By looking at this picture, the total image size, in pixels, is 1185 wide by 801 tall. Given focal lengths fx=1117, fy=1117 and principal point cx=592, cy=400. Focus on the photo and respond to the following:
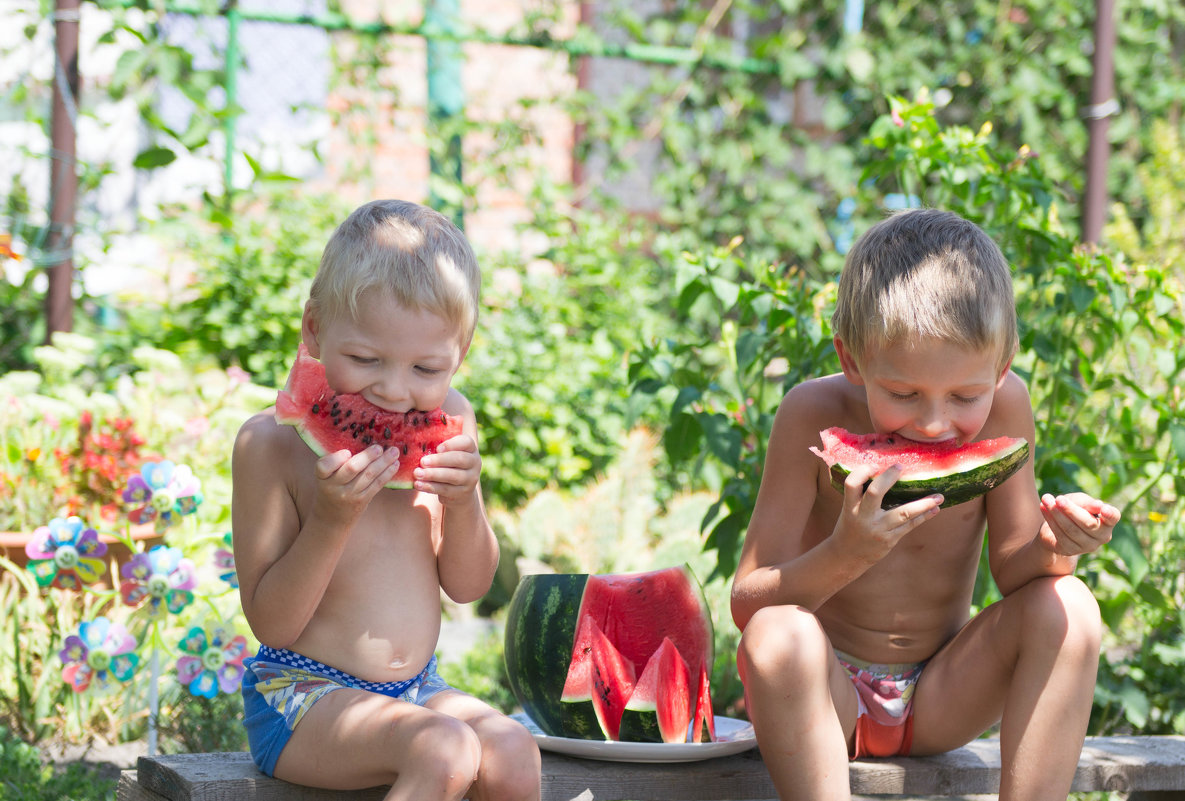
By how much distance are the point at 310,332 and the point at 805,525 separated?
1.22 metres

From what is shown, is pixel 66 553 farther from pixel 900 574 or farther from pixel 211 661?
pixel 900 574

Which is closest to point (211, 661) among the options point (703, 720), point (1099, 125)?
point (703, 720)

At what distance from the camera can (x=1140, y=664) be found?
387 centimetres

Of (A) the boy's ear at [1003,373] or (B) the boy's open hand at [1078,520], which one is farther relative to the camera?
(A) the boy's ear at [1003,373]

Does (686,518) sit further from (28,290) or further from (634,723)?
(28,290)

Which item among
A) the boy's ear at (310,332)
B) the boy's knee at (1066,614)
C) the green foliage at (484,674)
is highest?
the boy's ear at (310,332)

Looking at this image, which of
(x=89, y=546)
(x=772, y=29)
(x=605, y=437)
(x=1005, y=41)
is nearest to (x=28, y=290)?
(x=605, y=437)

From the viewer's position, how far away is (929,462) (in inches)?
91.2

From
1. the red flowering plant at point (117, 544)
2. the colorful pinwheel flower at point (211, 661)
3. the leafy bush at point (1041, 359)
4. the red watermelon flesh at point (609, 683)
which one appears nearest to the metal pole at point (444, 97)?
the red flowering plant at point (117, 544)

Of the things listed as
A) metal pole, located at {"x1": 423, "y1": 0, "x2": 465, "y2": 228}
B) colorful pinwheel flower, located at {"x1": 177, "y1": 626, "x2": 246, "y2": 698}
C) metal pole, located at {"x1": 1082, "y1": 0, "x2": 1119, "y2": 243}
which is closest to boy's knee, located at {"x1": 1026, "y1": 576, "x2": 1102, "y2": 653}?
colorful pinwheel flower, located at {"x1": 177, "y1": 626, "x2": 246, "y2": 698}

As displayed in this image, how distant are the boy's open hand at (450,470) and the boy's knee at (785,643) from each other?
678 millimetres

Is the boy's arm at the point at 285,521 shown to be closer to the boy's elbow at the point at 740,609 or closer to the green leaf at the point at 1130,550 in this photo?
the boy's elbow at the point at 740,609

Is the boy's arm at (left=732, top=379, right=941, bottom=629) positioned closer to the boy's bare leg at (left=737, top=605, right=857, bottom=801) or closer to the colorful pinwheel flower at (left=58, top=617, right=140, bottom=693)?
the boy's bare leg at (left=737, top=605, right=857, bottom=801)

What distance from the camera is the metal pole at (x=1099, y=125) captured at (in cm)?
→ 649
